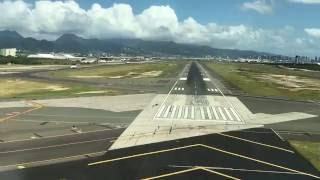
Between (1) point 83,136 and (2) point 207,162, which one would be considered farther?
(1) point 83,136

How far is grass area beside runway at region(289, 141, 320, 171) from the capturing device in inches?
1381

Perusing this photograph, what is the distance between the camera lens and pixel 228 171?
101ft

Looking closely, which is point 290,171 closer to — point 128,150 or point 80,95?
point 128,150

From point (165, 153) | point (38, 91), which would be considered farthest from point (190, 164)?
point (38, 91)

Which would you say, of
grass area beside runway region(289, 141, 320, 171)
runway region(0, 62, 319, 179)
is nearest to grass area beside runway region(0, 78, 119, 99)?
runway region(0, 62, 319, 179)

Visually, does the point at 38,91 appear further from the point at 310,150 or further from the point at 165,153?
the point at 310,150

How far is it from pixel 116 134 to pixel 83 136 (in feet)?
10.2

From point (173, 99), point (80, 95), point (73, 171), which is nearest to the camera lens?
point (73, 171)

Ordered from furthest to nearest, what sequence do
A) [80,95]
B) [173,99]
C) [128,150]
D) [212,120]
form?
[80,95], [173,99], [212,120], [128,150]

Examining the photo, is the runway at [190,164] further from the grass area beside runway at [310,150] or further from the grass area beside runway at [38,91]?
the grass area beside runway at [38,91]

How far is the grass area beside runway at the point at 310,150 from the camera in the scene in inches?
1381

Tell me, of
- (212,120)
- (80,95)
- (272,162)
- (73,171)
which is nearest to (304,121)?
(212,120)

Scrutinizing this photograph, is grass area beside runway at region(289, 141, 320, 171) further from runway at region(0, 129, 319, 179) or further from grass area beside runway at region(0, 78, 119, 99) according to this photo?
grass area beside runway at region(0, 78, 119, 99)

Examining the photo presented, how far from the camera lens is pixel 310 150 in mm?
38812
